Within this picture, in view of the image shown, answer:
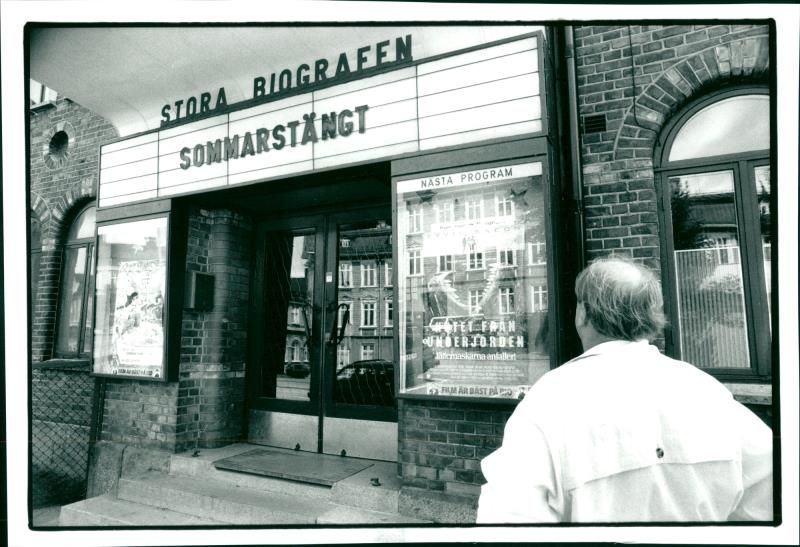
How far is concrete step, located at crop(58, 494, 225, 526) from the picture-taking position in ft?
13.4

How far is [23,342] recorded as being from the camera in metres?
1.93

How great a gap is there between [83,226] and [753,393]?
23.1 feet

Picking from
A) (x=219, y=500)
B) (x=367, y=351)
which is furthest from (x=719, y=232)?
(x=219, y=500)

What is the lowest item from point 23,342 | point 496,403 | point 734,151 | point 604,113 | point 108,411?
point 108,411

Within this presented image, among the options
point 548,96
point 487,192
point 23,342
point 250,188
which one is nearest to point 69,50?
point 250,188

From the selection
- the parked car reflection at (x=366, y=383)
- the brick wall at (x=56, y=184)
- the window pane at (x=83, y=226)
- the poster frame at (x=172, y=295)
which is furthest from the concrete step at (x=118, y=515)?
the window pane at (x=83, y=226)

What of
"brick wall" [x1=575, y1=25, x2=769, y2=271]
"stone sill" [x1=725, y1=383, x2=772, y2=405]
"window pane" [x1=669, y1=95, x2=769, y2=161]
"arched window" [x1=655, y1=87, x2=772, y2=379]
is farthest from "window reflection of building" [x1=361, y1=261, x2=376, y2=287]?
"stone sill" [x1=725, y1=383, x2=772, y2=405]

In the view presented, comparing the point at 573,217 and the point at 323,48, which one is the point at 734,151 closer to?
the point at 573,217

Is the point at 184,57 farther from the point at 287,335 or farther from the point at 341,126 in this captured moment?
the point at 287,335

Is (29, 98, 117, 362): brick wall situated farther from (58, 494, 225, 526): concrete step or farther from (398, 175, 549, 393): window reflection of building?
(398, 175, 549, 393): window reflection of building

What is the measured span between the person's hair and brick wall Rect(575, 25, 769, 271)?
6.04ft

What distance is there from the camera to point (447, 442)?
11.7 ft

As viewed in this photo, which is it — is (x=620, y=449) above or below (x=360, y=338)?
below

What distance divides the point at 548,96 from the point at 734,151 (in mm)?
1265
